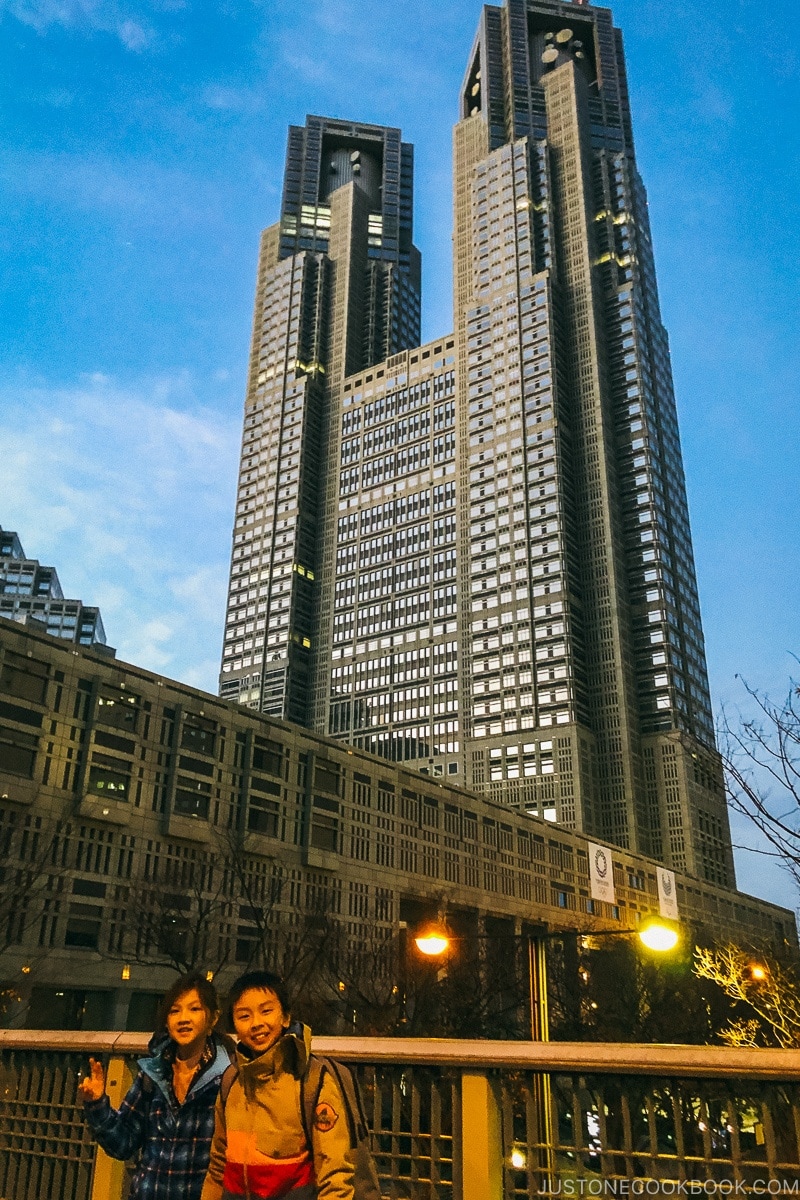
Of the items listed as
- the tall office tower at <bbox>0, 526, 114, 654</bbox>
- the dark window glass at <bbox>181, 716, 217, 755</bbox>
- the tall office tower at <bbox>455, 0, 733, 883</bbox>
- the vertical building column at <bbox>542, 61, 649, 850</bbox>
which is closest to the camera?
the dark window glass at <bbox>181, 716, 217, 755</bbox>

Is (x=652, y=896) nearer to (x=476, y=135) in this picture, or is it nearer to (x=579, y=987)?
(x=579, y=987)

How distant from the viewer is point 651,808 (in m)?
136

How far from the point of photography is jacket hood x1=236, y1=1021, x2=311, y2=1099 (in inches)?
198

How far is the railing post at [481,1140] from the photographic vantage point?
586 centimetres

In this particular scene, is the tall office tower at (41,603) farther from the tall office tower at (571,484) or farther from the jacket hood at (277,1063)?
the jacket hood at (277,1063)

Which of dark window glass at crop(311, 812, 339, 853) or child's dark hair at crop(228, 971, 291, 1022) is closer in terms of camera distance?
child's dark hair at crop(228, 971, 291, 1022)

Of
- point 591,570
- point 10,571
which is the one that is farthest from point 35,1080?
point 10,571

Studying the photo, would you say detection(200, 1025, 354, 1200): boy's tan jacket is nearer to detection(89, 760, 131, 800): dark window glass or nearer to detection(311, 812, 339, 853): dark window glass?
detection(89, 760, 131, 800): dark window glass

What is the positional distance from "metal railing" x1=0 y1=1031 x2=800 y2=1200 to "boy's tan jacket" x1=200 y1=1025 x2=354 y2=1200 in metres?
1.42

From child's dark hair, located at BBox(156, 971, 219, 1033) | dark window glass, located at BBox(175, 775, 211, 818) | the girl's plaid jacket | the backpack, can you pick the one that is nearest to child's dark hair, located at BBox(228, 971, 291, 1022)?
the backpack

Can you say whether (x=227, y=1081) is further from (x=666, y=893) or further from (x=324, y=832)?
(x=324, y=832)

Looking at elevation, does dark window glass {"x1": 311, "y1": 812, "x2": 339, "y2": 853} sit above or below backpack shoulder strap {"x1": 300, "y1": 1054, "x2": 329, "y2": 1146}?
above

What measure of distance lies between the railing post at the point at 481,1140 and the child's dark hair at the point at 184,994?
5.70ft

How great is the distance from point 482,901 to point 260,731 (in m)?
34.6
